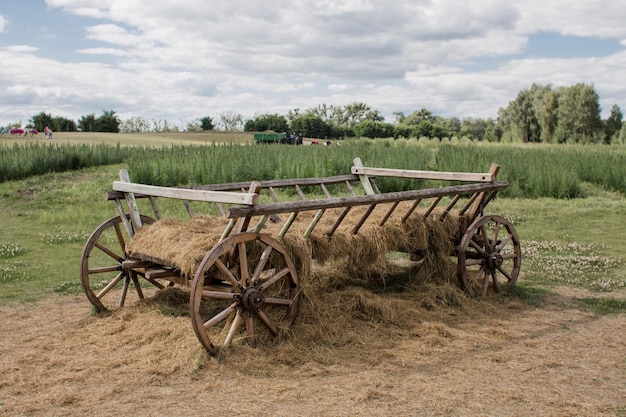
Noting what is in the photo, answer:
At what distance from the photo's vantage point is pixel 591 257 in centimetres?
939

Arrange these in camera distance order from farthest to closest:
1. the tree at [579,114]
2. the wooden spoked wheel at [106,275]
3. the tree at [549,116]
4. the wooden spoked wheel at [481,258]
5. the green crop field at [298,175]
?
1. the tree at [549,116]
2. the tree at [579,114]
3. the green crop field at [298,175]
4. the wooden spoked wheel at [481,258]
5. the wooden spoked wheel at [106,275]

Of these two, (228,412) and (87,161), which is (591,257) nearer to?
(228,412)

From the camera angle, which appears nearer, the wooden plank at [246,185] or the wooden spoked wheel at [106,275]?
the wooden spoked wheel at [106,275]

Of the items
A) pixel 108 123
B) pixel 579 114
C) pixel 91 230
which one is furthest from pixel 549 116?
pixel 91 230

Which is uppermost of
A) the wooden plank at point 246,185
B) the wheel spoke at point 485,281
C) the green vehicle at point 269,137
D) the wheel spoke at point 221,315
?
the green vehicle at point 269,137

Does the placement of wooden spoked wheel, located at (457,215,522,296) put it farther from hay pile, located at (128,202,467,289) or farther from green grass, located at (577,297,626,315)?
green grass, located at (577,297,626,315)

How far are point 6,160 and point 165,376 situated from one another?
14.6m

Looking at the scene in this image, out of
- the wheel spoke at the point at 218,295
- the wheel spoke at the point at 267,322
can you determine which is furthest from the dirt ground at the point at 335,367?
the wheel spoke at the point at 218,295

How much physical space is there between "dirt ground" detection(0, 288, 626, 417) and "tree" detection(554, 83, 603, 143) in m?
44.1

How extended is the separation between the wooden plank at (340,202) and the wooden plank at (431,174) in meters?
0.12

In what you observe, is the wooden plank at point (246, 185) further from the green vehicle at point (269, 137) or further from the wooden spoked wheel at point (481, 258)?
the green vehicle at point (269, 137)

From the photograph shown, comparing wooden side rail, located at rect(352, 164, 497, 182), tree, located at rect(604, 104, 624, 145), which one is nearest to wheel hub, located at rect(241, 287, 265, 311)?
wooden side rail, located at rect(352, 164, 497, 182)

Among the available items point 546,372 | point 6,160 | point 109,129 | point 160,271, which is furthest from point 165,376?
point 109,129

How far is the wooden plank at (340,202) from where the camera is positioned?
494 centimetres
